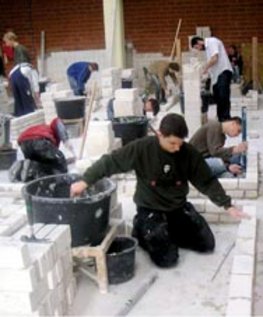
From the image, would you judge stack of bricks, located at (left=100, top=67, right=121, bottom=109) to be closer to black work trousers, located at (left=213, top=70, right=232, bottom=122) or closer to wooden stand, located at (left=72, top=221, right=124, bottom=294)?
black work trousers, located at (left=213, top=70, right=232, bottom=122)

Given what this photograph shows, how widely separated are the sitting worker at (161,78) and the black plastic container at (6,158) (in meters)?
3.89

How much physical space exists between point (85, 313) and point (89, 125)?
8.63 ft

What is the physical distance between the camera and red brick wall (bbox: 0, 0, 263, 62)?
1220cm

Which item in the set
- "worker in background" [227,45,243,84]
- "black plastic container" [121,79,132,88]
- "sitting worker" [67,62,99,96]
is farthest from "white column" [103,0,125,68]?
"worker in background" [227,45,243,84]

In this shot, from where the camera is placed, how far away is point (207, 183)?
3730mm

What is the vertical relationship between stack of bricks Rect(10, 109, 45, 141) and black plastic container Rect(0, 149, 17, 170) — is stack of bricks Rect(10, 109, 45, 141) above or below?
above

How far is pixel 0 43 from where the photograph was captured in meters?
13.3

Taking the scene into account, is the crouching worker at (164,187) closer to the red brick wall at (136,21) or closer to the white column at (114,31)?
the white column at (114,31)

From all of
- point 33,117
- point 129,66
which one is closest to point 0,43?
point 129,66

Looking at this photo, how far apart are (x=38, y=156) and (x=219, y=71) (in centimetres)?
347

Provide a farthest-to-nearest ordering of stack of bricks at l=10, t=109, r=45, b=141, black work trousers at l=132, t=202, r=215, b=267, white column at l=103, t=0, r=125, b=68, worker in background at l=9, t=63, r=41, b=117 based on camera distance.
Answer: white column at l=103, t=0, r=125, b=68, worker in background at l=9, t=63, r=41, b=117, stack of bricks at l=10, t=109, r=45, b=141, black work trousers at l=132, t=202, r=215, b=267

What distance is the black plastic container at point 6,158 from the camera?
249 inches

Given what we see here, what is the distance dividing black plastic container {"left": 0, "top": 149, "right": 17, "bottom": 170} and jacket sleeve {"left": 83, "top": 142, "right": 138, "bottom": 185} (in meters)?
3.02

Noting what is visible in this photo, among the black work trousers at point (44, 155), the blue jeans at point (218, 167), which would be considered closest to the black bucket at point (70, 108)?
the black work trousers at point (44, 155)
